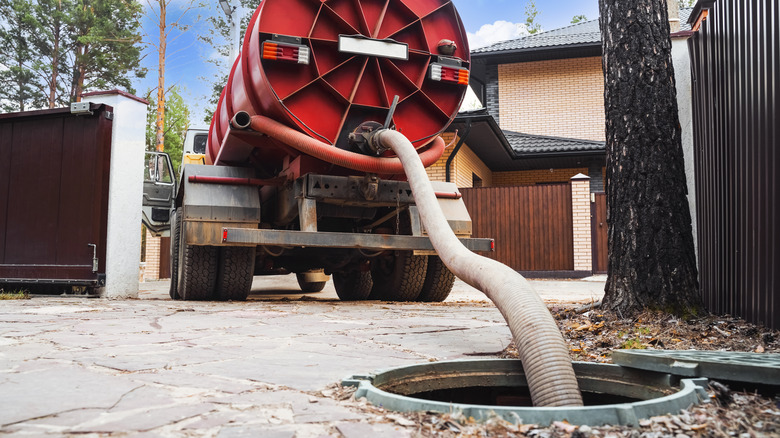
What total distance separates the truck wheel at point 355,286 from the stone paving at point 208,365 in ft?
9.77

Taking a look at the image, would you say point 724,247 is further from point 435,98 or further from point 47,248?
point 47,248

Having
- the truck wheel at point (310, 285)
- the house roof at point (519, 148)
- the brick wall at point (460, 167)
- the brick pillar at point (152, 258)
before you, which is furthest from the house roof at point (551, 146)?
the brick pillar at point (152, 258)

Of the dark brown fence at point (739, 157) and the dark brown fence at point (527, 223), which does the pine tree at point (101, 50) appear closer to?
the dark brown fence at point (527, 223)

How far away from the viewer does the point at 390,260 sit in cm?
696

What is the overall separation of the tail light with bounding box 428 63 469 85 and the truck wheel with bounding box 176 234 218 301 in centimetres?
282

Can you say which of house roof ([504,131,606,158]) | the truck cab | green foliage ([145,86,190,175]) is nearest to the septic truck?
the truck cab

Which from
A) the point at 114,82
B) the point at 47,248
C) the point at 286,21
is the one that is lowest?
the point at 47,248

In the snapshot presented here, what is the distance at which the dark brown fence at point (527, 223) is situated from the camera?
46.2 feet

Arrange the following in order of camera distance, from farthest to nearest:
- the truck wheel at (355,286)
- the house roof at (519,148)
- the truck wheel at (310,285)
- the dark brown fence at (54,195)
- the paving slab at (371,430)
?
the house roof at (519,148) < the truck wheel at (310,285) < the truck wheel at (355,286) < the dark brown fence at (54,195) < the paving slab at (371,430)

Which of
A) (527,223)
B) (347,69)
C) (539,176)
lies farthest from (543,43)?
(347,69)

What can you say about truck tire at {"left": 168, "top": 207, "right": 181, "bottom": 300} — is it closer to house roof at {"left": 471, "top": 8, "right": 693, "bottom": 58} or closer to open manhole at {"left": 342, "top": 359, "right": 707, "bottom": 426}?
open manhole at {"left": 342, "top": 359, "right": 707, "bottom": 426}

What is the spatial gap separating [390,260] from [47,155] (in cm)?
429

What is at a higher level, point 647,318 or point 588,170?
point 588,170

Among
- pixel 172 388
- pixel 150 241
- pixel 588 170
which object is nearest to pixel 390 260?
pixel 172 388
